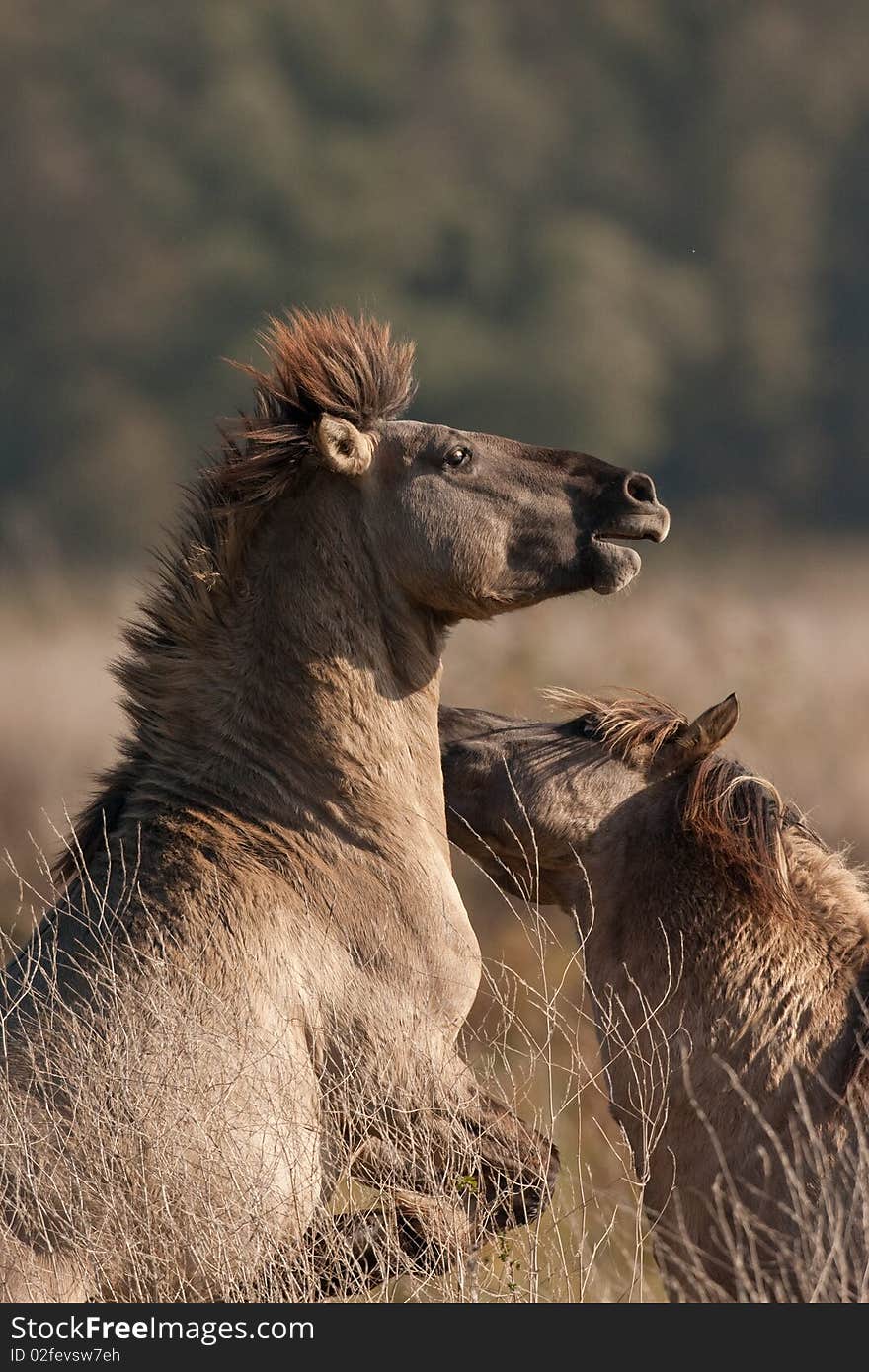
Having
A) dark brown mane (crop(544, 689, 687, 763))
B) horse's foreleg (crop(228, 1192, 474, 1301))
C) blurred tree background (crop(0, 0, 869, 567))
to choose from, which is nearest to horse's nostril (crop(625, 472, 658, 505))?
dark brown mane (crop(544, 689, 687, 763))

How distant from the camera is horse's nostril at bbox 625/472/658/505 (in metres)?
5.21

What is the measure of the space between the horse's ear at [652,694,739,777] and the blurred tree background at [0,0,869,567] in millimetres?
24083

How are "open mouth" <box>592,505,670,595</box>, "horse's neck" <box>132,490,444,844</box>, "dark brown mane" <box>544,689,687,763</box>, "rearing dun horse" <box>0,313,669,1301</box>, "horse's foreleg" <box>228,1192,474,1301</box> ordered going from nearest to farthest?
1. "rearing dun horse" <box>0,313,669,1301</box>
2. "horse's foreleg" <box>228,1192,474,1301</box>
3. "horse's neck" <box>132,490,444,844</box>
4. "open mouth" <box>592,505,670,595</box>
5. "dark brown mane" <box>544,689,687,763</box>

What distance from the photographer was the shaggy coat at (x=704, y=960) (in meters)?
4.77

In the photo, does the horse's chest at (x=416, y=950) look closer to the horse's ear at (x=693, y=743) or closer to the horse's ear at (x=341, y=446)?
the horse's ear at (x=693, y=743)

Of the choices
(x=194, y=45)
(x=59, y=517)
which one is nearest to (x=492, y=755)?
(x=59, y=517)

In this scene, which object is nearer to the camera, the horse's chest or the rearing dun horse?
the rearing dun horse

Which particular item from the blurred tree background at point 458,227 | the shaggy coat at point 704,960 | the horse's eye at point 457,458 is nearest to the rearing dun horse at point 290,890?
the horse's eye at point 457,458

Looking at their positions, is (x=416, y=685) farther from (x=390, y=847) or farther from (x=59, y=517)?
(x=59, y=517)

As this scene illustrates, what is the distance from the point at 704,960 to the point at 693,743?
0.81m

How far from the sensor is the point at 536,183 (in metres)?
63.8

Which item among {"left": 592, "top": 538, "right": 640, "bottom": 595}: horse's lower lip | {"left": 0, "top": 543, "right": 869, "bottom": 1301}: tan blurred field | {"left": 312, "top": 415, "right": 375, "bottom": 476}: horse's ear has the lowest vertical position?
{"left": 592, "top": 538, "right": 640, "bottom": 595}: horse's lower lip

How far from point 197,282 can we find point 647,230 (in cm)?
1591

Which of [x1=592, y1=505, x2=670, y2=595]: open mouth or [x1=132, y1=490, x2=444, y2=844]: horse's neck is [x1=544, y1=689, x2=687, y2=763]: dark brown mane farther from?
[x1=132, y1=490, x2=444, y2=844]: horse's neck
